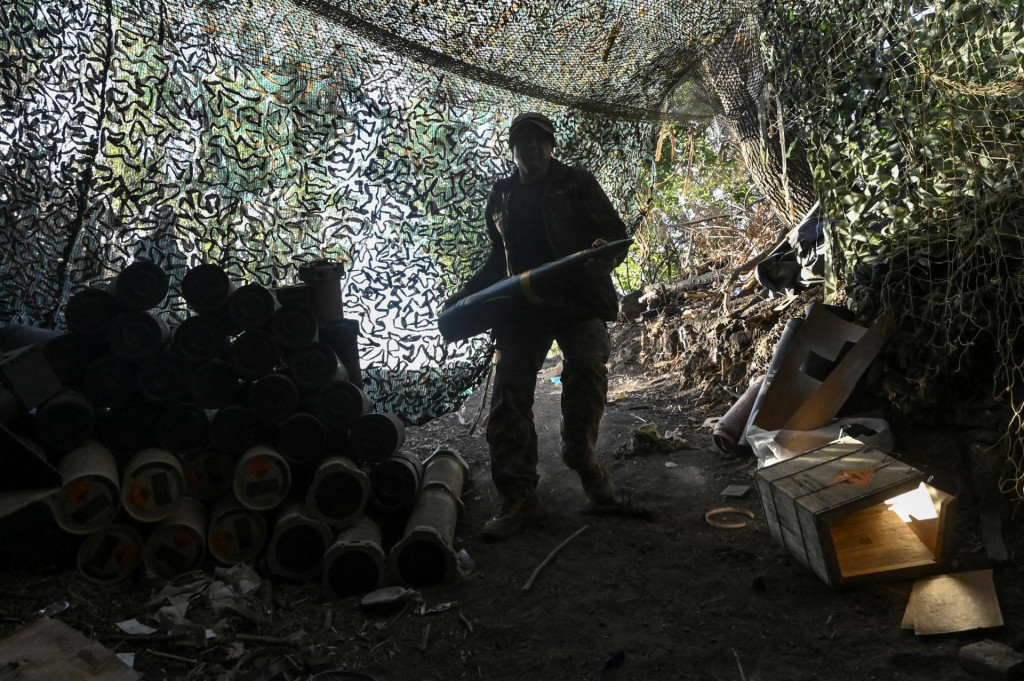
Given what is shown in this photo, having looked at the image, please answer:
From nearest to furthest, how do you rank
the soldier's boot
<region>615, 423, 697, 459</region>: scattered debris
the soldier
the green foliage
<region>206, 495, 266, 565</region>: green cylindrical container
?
<region>206, 495, 266, 565</region>: green cylindrical container → the soldier's boot → the soldier → <region>615, 423, 697, 459</region>: scattered debris → the green foliage

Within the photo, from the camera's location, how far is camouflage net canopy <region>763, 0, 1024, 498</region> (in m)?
2.96

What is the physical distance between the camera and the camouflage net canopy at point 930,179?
2.96m

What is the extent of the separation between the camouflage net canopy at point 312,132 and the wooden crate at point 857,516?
2130mm

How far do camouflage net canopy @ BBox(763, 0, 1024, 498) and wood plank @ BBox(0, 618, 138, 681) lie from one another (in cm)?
334

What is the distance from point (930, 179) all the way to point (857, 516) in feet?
5.02

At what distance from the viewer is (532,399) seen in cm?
388

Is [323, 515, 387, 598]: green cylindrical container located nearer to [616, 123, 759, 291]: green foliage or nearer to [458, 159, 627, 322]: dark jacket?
[458, 159, 627, 322]: dark jacket

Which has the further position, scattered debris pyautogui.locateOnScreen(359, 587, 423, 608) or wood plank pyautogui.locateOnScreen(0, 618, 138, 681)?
scattered debris pyautogui.locateOnScreen(359, 587, 423, 608)

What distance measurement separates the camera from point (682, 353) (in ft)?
22.5

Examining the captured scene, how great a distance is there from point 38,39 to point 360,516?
8.53ft

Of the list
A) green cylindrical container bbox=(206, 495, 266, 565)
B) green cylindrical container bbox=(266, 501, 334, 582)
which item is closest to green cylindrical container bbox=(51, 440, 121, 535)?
green cylindrical container bbox=(206, 495, 266, 565)

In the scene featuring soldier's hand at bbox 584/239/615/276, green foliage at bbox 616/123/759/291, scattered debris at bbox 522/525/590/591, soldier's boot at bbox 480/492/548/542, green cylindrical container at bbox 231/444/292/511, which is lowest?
scattered debris at bbox 522/525/590/591

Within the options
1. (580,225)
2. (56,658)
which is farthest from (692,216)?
(56,658)

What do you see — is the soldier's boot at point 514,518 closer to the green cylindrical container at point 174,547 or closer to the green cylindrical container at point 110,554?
the green cylindrical container at point 174,547
